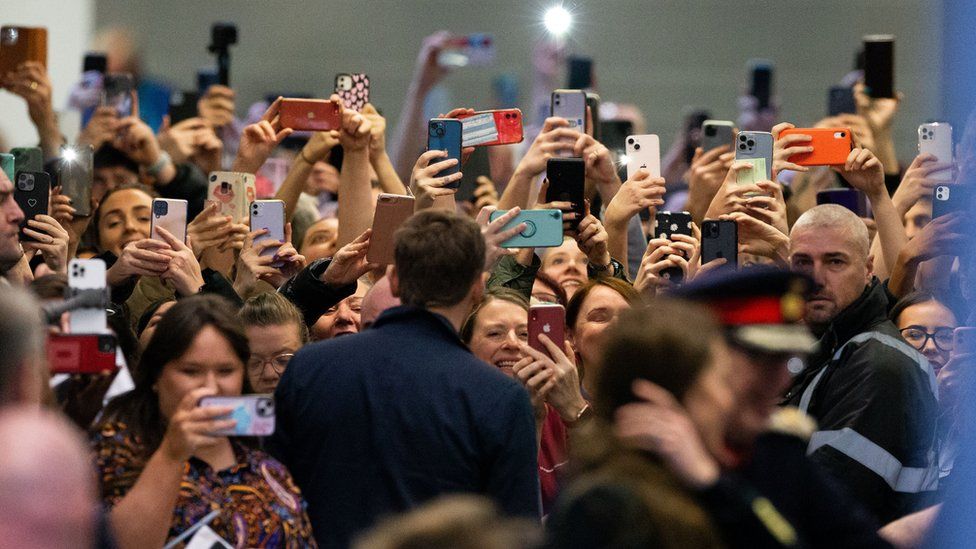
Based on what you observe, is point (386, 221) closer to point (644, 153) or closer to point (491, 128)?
Answer: point (491, 128)

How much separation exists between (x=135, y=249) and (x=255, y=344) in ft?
1.69

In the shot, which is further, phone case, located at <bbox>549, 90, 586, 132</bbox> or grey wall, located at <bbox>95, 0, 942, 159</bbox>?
grey wall, located at <bbox>95, 0, 942, 159</bbox>

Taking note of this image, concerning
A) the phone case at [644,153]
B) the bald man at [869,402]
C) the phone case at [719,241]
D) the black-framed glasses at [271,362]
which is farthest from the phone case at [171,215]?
the bald man at [869,402]

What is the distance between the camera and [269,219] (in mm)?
4984

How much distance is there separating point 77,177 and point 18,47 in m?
1.28

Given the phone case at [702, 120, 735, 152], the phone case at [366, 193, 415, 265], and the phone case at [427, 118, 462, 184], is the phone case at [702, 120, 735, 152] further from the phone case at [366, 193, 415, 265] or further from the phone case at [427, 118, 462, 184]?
the phone case at [366, 193, 415, 265]

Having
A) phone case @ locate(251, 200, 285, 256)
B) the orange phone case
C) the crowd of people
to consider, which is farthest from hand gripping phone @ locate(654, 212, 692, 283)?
phone case @ locate(251, 200, 285, 256)

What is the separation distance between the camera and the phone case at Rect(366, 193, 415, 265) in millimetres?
4484

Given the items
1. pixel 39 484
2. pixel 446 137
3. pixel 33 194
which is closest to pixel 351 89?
pixel 446 137

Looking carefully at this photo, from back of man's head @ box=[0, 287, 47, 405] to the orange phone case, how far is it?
3088 millimetres

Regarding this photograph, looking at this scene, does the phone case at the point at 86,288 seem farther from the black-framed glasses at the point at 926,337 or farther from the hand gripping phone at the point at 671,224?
the black-framed glasses at the point at 926,337

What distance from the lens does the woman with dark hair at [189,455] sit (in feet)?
10.4

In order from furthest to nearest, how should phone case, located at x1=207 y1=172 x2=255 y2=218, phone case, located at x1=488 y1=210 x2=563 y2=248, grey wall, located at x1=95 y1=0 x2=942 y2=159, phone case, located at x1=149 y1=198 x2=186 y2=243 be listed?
grey wall, located at x1=95 y1=0 x2=942 y2=159, phone case, located at x1=207 y1=172 x2=255 y2=218, phone case, located at x1=149 y1=198 x2=186 y2=243, phone case, located at x1=488 y1=210 x2=563 y2=248

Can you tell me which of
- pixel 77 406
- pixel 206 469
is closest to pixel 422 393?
pixel 206 469
